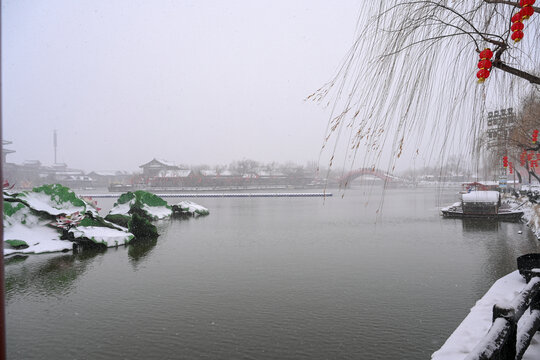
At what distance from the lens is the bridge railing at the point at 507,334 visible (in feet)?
4.33

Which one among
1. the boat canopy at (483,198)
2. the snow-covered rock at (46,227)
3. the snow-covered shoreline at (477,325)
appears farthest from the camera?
the boat canopy at (483,198)

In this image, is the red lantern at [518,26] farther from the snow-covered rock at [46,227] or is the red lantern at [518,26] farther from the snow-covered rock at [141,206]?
the snow-covered rock at [141,206]

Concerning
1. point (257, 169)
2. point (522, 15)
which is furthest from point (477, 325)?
point (257, 169)

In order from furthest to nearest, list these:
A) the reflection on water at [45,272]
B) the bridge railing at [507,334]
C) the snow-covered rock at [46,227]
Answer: the snow-covered rock at [46,227] → the reflection on water at [45,272] → the bridge railing at [507,334]

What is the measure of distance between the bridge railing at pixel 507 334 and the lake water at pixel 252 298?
2.88ft

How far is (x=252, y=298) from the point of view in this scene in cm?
527

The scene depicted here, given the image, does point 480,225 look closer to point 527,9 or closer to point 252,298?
point 252,298

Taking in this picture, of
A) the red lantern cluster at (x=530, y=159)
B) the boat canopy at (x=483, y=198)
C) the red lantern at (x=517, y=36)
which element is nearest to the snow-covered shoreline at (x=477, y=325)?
the red lantern at (x=517, y=36)

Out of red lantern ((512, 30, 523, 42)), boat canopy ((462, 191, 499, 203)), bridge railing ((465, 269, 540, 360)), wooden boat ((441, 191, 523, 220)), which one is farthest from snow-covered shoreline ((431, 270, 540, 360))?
boat canopy ((462, 191, 499, 203))

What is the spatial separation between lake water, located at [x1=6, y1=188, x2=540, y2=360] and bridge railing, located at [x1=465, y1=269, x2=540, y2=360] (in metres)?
0.88

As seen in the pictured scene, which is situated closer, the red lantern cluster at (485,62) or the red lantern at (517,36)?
the red lantern at (517,36)

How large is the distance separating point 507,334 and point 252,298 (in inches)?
166

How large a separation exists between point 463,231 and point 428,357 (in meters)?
9.86

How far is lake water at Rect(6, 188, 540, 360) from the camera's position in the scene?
3.81 metres
